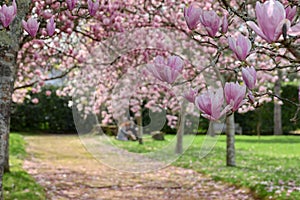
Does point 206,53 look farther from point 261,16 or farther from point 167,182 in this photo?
point 261,16

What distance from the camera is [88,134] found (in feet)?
27.2

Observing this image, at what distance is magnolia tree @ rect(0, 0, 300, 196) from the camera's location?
1526 millimetres

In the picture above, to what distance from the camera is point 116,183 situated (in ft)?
26.2

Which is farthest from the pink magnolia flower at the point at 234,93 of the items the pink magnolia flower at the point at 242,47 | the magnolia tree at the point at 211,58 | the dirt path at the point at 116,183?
the dirt path at the point at 116,183

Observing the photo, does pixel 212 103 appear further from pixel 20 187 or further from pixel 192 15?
pixel 20 187

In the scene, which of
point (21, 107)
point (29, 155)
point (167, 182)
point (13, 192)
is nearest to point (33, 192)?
point (13, 192)

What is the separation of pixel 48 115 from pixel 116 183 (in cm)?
1496

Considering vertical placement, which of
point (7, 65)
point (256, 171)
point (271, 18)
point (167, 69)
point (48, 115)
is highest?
point (48, 115)

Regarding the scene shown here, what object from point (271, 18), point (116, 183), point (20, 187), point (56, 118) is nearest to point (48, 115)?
point (56, 118)

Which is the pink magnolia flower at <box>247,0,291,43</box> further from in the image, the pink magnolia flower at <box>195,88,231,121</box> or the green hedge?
the green hedge

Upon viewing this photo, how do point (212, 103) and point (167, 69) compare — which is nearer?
point (212, 103)

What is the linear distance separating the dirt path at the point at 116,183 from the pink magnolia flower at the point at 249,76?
5.24 metres

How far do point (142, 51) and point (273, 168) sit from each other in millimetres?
3697

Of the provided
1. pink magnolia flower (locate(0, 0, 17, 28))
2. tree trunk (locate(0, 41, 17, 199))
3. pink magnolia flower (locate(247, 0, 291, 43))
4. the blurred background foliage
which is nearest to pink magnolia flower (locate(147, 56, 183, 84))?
pink magnolia flower (locate(247, 0, 291, 43))
